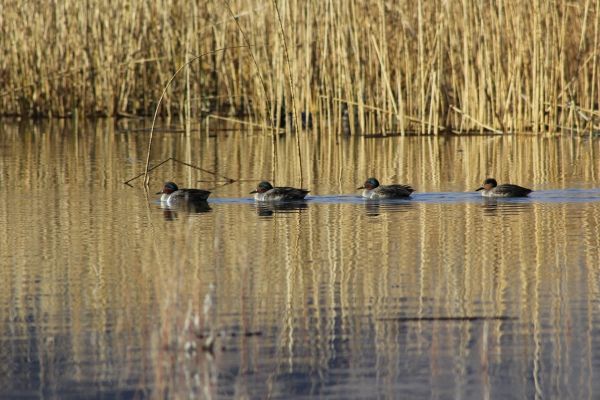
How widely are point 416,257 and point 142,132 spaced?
12753mm

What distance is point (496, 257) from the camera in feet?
20.5

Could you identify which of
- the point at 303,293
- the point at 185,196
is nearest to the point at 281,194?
the point at 185,196

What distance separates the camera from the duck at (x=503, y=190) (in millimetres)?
9117

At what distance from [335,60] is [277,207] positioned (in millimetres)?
7413

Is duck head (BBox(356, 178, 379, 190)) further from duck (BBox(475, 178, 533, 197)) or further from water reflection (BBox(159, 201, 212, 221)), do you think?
water reflection (BBox(159, 201, 212, 221))

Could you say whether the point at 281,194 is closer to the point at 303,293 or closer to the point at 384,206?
the point at 384,206

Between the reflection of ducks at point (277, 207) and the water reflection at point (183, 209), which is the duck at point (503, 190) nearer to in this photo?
the reflection of ducks at point (277, 207)

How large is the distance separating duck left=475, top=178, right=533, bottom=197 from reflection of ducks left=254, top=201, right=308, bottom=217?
67.5 inches

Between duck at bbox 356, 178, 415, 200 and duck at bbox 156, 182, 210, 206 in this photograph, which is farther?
duck at bbox 156, 182, 210, 206

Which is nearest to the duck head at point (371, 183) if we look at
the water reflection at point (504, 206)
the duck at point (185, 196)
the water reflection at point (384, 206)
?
the water reflection at point (384, 206)

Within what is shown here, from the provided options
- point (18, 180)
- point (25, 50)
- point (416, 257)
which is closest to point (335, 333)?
point (416, 257)

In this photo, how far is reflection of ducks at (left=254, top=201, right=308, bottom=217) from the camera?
8.65 m

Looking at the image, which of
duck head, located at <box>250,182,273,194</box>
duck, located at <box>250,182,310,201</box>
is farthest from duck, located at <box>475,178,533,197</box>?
duck head, located at <box>250,182,273,194</box>

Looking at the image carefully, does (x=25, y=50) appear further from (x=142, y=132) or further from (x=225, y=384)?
(x=225, y=384)
